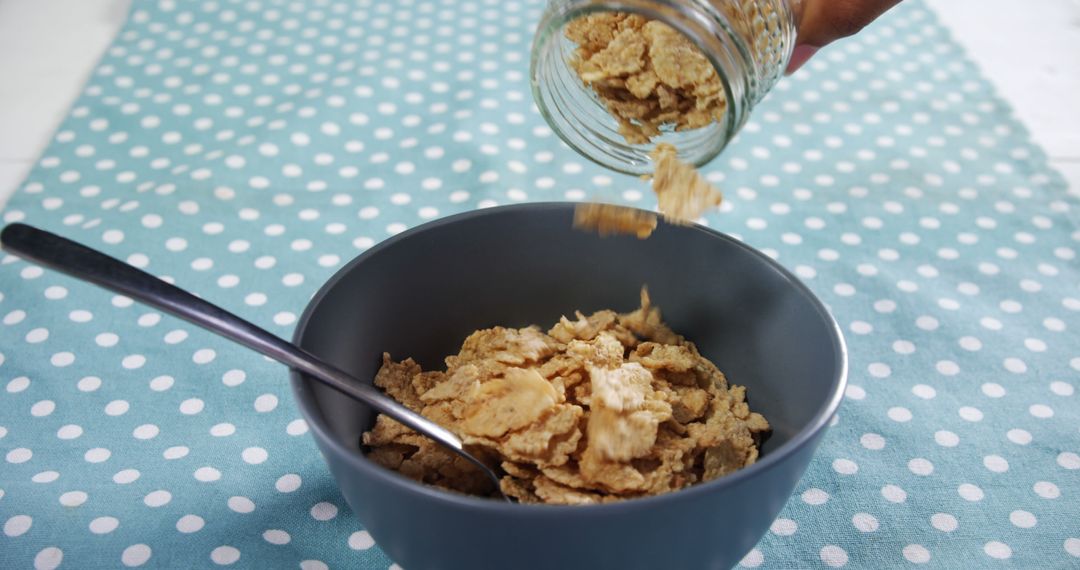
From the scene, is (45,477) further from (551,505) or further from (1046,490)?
(1046,490)

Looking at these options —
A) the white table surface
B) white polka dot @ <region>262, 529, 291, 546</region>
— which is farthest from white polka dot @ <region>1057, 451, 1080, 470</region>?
white polka dot @ <region>262, 529, 291, 546</region>

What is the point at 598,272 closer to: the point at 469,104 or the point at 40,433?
the point at 40,433

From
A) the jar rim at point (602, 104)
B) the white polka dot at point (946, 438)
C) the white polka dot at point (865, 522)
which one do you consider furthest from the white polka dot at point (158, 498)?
the white polka dot at point (946, 438)

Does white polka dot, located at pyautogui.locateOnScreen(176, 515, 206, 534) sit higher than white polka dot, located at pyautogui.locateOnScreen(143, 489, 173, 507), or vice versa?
white polka dot, located at pyautogui.locateOnScreen(176, 515, 206, 534)

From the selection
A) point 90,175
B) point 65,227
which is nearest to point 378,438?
point 65,227

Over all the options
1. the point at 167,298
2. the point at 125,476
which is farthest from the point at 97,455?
the point at 167,298

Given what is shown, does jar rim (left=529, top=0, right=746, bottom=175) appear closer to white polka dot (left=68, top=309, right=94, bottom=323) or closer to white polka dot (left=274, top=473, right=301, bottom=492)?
white polka dot (left=274, top=473, right=301, bottom=492)

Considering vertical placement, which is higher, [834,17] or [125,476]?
[834,17]
